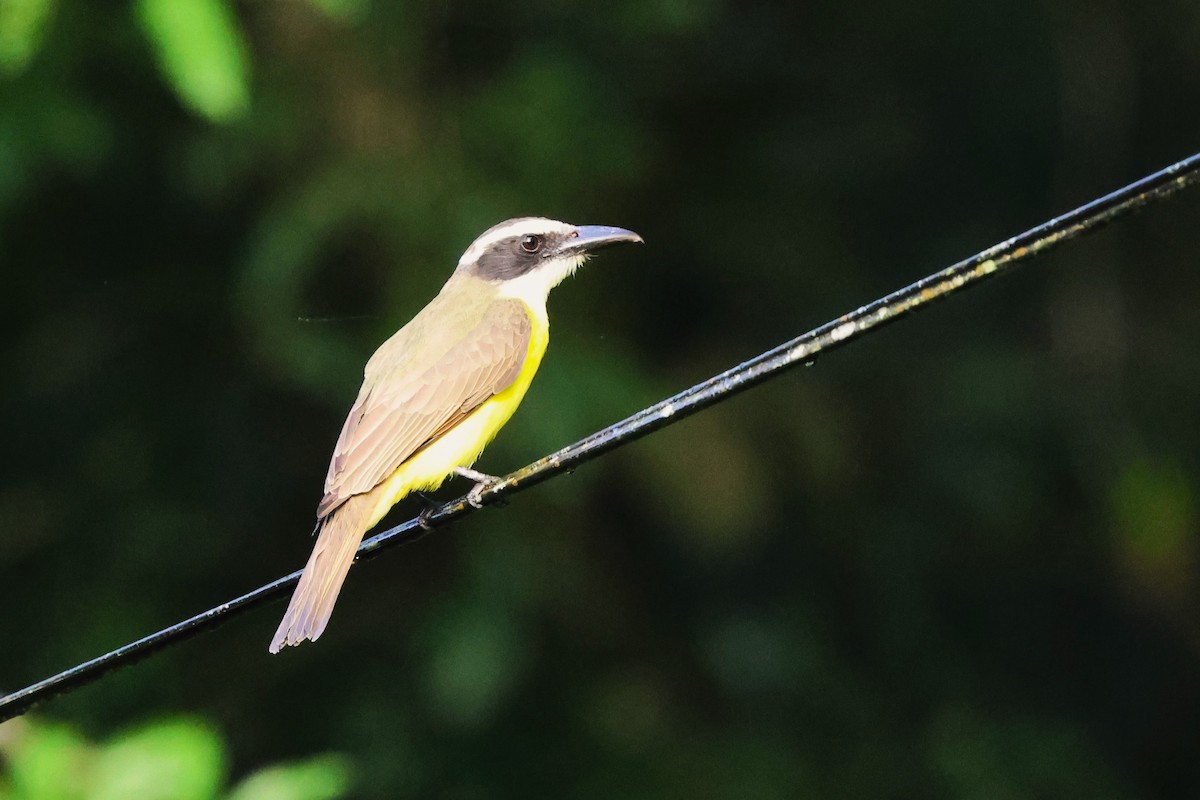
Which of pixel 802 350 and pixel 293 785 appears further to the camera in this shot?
pixel 293 785

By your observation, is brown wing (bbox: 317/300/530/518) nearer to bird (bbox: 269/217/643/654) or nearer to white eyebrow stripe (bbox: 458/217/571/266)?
bird (bbox: 269/217/643/654)

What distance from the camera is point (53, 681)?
109 inches

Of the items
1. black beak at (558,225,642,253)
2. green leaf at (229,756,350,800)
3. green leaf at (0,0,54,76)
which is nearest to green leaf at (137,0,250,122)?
green leaf at (0,0,54,76)

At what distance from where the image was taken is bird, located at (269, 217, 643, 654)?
3715 mm

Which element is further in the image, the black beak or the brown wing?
the black beak

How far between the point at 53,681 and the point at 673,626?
484 cm

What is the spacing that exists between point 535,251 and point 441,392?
2.62 feet

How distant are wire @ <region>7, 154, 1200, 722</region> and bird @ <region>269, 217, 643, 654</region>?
0.59 meters

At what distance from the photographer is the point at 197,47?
420 centimetres

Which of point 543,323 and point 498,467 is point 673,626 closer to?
point 498,467

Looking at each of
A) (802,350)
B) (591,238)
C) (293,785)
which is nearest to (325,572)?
(293,785)

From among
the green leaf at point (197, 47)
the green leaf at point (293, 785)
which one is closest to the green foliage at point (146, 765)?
the green leaf at point (293, 785)

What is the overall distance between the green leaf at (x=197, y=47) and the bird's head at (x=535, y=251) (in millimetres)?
885

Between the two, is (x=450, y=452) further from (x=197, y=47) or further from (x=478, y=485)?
(x=197, y=47)
